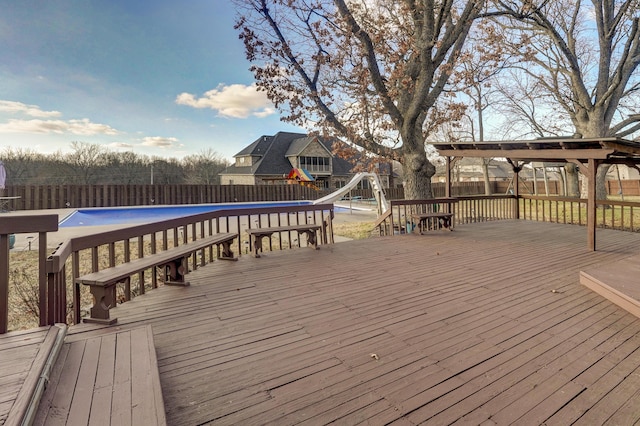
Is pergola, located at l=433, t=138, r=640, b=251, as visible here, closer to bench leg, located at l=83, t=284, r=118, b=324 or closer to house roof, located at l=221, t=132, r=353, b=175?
bench leg, located at l=83, t=284, r=118, b=324

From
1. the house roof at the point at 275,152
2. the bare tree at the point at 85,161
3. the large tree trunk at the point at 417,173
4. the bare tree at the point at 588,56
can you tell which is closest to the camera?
the large tree trunk at the point at 417,173

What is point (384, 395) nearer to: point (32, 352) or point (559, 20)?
point (32, 352)

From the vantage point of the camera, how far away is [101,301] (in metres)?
2.54

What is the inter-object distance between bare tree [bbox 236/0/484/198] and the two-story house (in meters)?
21.3

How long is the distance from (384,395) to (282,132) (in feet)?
112

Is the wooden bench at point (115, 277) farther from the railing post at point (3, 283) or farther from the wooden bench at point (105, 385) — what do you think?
the railing post at point (3, 283)

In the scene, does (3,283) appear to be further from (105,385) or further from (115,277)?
(105,385)

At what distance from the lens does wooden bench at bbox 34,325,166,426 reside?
1.33m

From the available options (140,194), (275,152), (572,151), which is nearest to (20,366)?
(572,151)

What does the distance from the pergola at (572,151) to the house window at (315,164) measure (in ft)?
78.6

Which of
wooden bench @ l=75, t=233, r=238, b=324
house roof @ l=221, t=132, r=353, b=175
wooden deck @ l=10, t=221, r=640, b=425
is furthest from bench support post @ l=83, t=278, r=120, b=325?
house roof @ l=221, t=132, r=353, b=175

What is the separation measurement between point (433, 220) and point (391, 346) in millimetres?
6683

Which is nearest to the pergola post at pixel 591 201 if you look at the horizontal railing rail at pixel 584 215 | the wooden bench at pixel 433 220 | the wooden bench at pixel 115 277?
the wooden bench at pixel 433 220

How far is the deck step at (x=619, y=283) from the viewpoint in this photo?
9.33 feet
